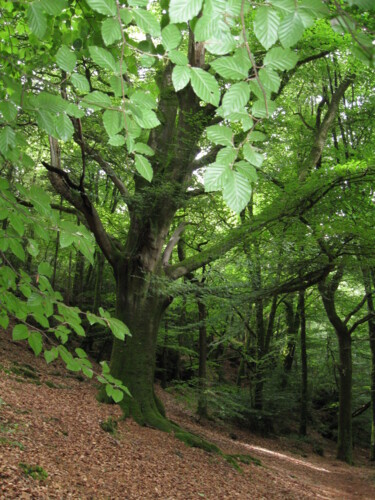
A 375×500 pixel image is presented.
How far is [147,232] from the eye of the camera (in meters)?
8.47

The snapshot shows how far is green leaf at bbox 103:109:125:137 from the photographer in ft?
4.42

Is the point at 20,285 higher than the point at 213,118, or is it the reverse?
the point at 213,118

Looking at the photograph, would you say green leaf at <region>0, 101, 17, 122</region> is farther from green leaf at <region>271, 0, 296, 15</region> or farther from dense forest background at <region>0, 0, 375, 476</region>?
green leaf at <region>271, 0, 296, 15</region>

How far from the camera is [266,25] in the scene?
0.96 m

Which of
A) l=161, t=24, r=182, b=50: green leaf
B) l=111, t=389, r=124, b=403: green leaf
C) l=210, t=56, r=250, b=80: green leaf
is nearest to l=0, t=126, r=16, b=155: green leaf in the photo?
l=161, t=24, r=182, b=50: green leaf

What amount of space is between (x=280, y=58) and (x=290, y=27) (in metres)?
0.10

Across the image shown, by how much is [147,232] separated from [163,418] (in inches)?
154

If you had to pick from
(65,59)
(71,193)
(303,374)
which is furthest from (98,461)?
(303,374)

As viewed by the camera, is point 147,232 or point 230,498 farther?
point 147,232

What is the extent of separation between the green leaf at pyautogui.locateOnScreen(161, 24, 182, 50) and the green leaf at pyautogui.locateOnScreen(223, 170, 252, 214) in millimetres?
381

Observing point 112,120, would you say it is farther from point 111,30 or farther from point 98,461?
point 98,461

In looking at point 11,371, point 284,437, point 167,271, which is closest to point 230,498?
point 167,271

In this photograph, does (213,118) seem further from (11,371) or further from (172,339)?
(172,339)

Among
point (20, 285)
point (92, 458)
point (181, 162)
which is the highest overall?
point (181, 162)
